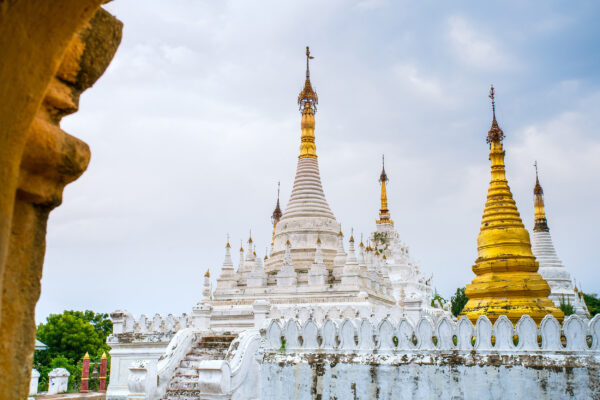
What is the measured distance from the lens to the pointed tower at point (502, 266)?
16688 mm

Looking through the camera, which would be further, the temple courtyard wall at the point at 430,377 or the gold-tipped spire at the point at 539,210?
the gold-tipped spire at the point at 539,210

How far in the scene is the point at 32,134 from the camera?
283cm

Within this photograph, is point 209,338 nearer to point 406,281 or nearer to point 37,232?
point 37,232

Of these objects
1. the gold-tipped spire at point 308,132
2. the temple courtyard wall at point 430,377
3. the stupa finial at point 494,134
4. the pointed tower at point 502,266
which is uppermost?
the gold-tipped spire at point 308,132

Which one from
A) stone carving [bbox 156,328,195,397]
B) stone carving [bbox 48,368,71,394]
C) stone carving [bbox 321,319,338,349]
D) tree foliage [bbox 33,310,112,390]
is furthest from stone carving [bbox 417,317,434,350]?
tree foliage [bbox 33,310,112,390]

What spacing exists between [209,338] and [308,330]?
5788 mm

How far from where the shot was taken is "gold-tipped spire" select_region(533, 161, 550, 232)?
44.7 m

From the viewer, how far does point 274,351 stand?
44.2 feet

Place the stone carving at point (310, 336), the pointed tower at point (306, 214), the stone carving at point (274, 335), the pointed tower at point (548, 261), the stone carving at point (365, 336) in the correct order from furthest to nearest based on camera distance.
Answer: the pointed tower at point (548, 261) < the pointed tower at point (306, 214) < the stone carving at point (274, 335) < the stone carving at point (310, 336) < the stone carving at point (365, 336)

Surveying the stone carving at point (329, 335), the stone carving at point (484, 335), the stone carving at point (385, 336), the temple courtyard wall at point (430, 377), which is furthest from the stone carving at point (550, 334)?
the stone carving at point (329, 335)

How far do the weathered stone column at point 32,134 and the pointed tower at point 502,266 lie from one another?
1558 centimetres

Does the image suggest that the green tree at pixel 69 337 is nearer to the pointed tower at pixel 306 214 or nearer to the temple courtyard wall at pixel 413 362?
the pointed tower at pixel 306 214

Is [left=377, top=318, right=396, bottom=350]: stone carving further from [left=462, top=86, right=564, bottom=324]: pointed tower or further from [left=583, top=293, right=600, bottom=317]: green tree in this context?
[left=583, top=293, right=600, bottom=317]: green tree

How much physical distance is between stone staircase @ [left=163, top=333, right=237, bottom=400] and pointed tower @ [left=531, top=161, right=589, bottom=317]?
28288 millimetres
